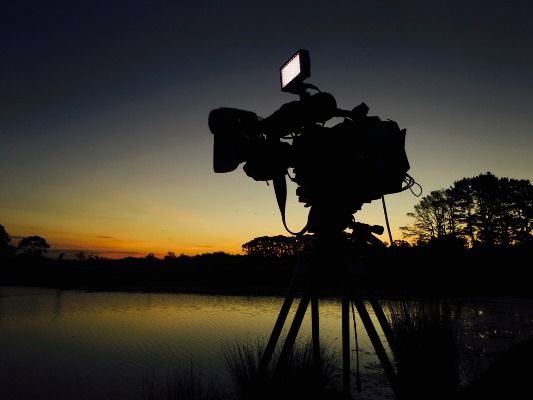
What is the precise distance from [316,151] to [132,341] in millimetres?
10101

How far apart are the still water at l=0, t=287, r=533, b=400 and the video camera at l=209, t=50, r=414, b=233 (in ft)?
11.8

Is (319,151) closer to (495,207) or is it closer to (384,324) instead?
(384,324)

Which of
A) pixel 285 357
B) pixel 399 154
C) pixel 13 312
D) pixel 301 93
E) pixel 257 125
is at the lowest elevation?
pixel 13 312

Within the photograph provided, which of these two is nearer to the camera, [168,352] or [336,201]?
[336,201]

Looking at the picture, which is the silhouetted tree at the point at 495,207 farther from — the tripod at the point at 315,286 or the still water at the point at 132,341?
the tripod at the point at 315,286

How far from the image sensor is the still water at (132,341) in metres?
6.57

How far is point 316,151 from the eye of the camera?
6.12 feet

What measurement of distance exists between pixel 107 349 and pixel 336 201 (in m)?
9.41

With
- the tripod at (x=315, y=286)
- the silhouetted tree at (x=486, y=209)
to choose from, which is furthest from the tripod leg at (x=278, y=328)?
the silhouetted tree at (x=486, y=209)

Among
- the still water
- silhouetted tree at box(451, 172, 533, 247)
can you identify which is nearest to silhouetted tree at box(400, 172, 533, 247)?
A: silhouetted tree at box(451, 172, 533, 247)

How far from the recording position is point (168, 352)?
8.80 meters

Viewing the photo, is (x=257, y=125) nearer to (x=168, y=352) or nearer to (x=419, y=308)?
(x=419, y=308)

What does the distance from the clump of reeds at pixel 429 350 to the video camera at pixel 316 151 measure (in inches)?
44.6

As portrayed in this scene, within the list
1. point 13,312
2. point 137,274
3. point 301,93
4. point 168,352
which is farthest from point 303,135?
point 137,274
